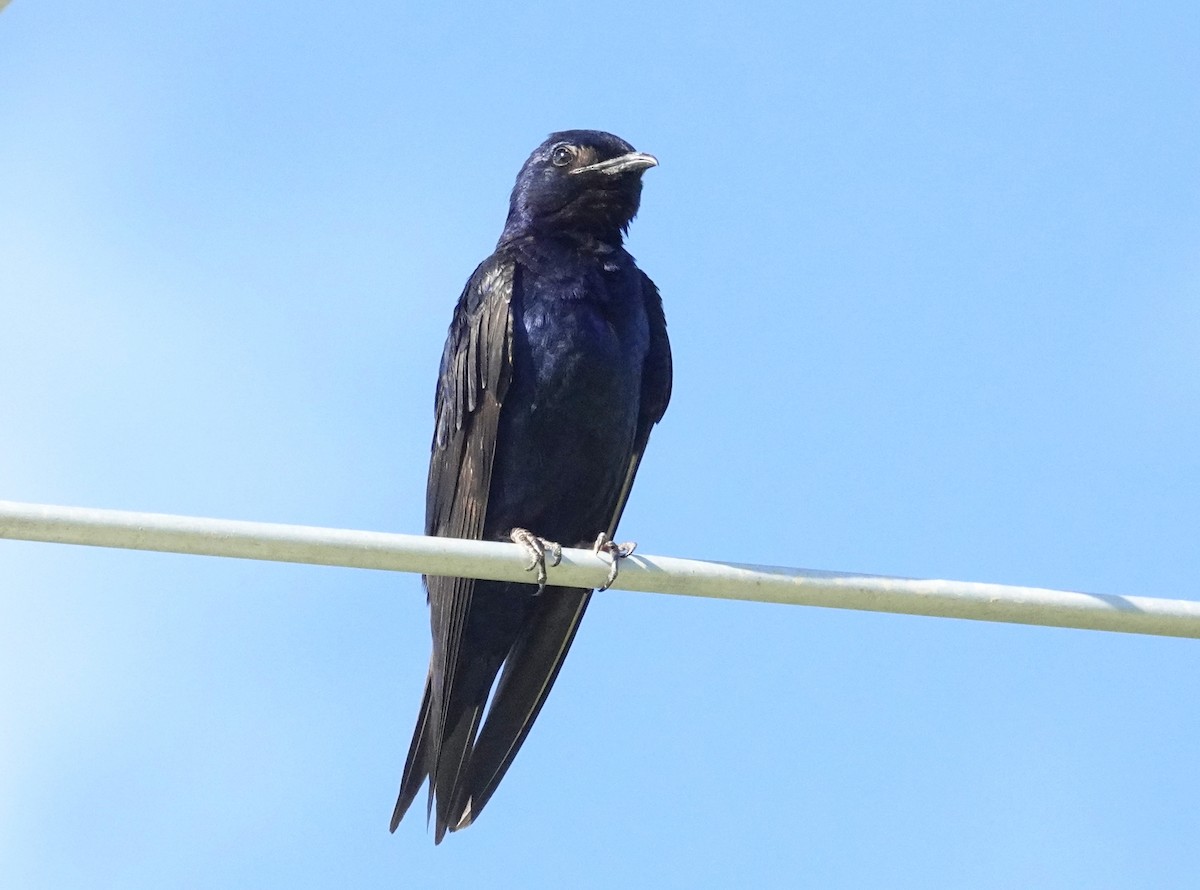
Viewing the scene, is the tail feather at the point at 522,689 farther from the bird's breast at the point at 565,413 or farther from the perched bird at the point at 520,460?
the bird's breast at the point at 565,413

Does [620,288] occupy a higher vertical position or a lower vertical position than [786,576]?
higher

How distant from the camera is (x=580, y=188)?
290 inches

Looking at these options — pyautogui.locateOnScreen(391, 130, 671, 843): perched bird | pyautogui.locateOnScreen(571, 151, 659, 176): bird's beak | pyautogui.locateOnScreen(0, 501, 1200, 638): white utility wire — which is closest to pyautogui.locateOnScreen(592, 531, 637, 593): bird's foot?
pyautogui.locateOnScreen(391, 130, 671, 843): perched bird

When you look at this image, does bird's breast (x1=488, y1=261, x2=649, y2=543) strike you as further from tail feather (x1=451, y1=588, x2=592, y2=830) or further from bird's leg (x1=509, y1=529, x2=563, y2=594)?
tail feather (x1=451, y1=588, x2=592, y2=830)

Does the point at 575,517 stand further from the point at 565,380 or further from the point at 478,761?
the point at 478,761

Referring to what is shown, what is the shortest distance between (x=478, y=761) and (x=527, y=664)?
474mm

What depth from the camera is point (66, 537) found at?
3.61m

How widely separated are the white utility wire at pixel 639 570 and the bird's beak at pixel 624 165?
11.6ft

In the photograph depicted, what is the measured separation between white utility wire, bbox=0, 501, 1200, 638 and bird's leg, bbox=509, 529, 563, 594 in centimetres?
23

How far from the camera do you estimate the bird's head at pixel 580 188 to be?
7.26m

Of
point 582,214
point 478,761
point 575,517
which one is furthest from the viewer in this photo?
point 582,214

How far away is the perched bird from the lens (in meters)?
6.29

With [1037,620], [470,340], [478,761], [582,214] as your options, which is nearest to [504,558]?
[1037,620]

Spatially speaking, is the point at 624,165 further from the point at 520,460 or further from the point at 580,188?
the point at 520,460
